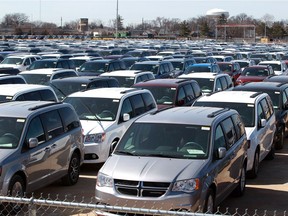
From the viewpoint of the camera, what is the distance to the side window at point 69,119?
11398 mm

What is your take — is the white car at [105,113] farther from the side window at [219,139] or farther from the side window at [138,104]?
the side window at [219,139]

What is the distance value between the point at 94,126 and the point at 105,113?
2.20 feet

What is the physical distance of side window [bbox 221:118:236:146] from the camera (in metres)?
10.0

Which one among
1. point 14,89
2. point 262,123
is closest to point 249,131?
point 262,123

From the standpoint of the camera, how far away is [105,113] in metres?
13.7

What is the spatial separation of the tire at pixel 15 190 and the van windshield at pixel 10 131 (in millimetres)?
561

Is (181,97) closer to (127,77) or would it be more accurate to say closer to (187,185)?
(127,77)

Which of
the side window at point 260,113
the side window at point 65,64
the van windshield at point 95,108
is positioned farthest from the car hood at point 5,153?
the side window at point 65,64

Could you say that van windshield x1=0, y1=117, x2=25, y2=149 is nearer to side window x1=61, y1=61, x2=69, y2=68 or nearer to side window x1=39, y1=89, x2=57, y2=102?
side window x1=39, y1=89, x2=57, y2=102

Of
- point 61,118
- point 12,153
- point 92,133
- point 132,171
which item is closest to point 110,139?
point 92,133

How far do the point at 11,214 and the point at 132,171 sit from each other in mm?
2048

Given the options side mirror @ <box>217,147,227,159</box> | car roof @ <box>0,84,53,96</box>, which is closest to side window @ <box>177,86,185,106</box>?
car roof @ <box>0,84,53,96</box>

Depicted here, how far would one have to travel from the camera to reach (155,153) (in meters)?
9.07

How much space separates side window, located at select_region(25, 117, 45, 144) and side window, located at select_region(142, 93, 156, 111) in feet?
16.0
